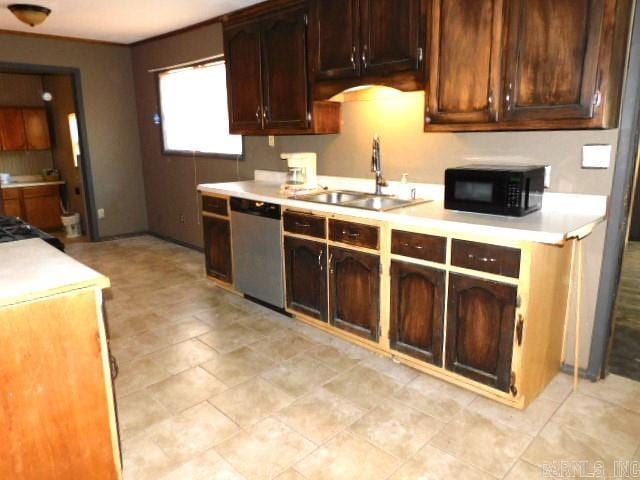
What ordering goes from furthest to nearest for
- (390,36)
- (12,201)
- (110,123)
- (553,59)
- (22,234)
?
(12,201) < (110,123) < (390,36) < (22,234) < (553,59)

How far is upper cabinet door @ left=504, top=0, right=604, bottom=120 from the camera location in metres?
2.02

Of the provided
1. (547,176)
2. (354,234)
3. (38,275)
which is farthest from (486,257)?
(38,275)

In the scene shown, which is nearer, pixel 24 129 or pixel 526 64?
pixel 526 64

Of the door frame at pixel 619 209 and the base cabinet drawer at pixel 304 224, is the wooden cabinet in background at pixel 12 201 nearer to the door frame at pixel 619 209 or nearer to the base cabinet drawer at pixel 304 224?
the base cabinet drawer at pixel 304 224

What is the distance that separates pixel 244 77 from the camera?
374 centimetres

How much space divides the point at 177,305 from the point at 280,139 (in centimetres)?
171

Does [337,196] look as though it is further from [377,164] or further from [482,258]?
[482,258]

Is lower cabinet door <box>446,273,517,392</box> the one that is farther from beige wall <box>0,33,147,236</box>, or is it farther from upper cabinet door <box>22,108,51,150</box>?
upper cabinet door <box>22,108,51,150</box>

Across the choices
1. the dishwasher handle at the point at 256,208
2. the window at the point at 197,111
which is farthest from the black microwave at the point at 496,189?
the window at the point at 197,111

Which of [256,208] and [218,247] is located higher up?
[256,208]

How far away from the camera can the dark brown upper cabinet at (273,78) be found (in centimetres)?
328

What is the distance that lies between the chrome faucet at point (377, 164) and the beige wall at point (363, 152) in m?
0.09

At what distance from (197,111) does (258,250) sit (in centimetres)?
A: 232

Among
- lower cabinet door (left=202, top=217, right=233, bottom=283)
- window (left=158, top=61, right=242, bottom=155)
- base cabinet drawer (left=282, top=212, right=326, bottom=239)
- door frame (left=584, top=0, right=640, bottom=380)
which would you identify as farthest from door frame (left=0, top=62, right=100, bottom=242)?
door frame (left=584, top=0, right=640, bottom=380)
